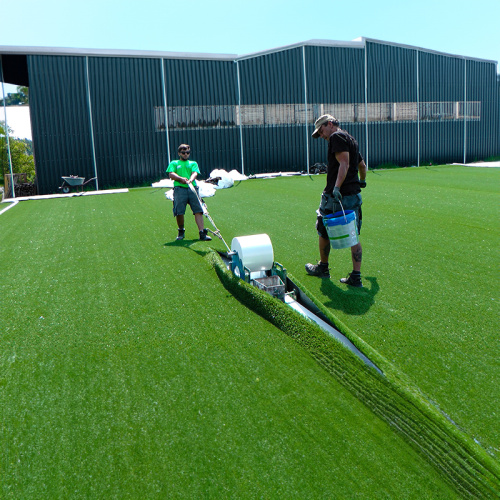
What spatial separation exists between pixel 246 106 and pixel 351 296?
17.8 metres

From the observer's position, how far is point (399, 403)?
2869mm

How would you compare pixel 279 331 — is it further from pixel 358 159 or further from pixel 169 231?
pixel 169 231

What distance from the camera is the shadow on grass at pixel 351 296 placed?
4.27 m

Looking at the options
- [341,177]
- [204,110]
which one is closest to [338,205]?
[341,177]

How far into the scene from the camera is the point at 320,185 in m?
15.6

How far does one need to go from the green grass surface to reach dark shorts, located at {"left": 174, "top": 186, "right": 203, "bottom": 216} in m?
1.57

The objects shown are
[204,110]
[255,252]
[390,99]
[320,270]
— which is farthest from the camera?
[390,99]

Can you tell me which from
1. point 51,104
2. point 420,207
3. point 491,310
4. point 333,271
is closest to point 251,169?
point 51,104

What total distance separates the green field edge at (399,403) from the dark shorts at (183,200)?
10.7ft

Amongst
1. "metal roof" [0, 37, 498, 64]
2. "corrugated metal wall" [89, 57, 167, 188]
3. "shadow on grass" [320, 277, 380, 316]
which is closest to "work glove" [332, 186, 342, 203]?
"shadow on grass" [320, 277, 380, 316]

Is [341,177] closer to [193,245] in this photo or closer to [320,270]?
[320,270]

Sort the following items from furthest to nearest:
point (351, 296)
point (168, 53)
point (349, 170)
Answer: point (168, 53) → point (349, 170) → point (351, 296)

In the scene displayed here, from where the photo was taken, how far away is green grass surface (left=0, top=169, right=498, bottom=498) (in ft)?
7.92

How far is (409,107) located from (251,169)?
868 cm
